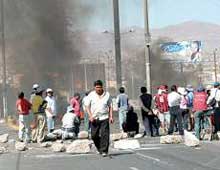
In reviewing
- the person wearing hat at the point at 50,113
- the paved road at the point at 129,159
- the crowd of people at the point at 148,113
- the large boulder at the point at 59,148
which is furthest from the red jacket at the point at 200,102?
the person wearing hat at the point at 50,113

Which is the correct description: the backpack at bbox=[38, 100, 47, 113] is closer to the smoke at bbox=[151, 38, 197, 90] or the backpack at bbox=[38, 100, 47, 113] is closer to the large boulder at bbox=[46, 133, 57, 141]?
the large boulder at bbox=[46, 133, 57, 141]

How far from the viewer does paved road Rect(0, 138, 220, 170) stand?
11.3m

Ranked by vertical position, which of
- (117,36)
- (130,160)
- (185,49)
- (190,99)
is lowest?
(130,160)

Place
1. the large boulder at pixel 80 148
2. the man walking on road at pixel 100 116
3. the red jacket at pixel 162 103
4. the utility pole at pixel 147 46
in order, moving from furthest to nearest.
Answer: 1. the utility pole at pixel 147 46
2. the red jacket at pixel 162 103
3. the large boulder at pixel 80 148
4. the man walking on road at pixel 100 116

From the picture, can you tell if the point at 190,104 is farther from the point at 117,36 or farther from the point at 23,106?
the point at 117,36

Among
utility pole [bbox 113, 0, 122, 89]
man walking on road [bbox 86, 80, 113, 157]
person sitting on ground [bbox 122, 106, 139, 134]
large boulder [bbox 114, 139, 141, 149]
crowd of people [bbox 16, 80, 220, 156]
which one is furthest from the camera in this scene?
utility pole [bbox 113, 0, 122, 89]

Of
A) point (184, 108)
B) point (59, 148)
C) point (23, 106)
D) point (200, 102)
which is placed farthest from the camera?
point (184, 108)

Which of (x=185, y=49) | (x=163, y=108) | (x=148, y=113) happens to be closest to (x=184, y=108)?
(x=163, y=108)

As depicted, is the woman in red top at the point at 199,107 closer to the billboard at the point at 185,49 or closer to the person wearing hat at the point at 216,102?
the person wearing hat at the point at 216,102

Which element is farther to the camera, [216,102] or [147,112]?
[147,112]

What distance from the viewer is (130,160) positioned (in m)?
12.4

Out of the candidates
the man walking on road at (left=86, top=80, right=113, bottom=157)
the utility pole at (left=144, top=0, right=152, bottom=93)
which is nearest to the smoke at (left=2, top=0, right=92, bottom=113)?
the utility pole at (left=144, top=0, right=152, bottom=93)

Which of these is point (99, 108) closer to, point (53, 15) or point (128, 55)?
point (53, 15)

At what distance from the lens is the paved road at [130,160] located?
11339 millimetres
